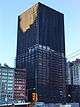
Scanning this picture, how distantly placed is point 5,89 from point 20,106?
157 m

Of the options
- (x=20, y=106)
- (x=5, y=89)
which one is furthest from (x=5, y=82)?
(x=20, y=106)

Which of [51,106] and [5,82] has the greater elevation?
[5,82]

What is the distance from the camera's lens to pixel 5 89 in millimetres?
198750

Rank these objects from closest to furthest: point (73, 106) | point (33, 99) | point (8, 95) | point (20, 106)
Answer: point (33, 99) → point (20, 106) → point (73, 106) → point (8, 95)

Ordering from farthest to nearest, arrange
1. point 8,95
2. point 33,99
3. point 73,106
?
point 8,95 → point 73,106 → point 33,99

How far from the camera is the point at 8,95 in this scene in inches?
7790

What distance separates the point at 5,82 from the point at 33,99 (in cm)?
18082

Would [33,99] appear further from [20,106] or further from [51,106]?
[51,106]

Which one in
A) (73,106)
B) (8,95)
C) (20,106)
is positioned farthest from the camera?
(8,95)

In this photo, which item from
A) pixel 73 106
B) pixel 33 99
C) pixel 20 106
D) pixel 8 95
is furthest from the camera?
pixel 8 95

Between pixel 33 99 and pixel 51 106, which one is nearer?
pixel 33 99

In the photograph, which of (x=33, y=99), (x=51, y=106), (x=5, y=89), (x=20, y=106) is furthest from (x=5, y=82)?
(x=33, y=99)

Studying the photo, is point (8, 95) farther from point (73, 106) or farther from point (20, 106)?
point (20, 106)

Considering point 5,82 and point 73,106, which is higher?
point 5,82
